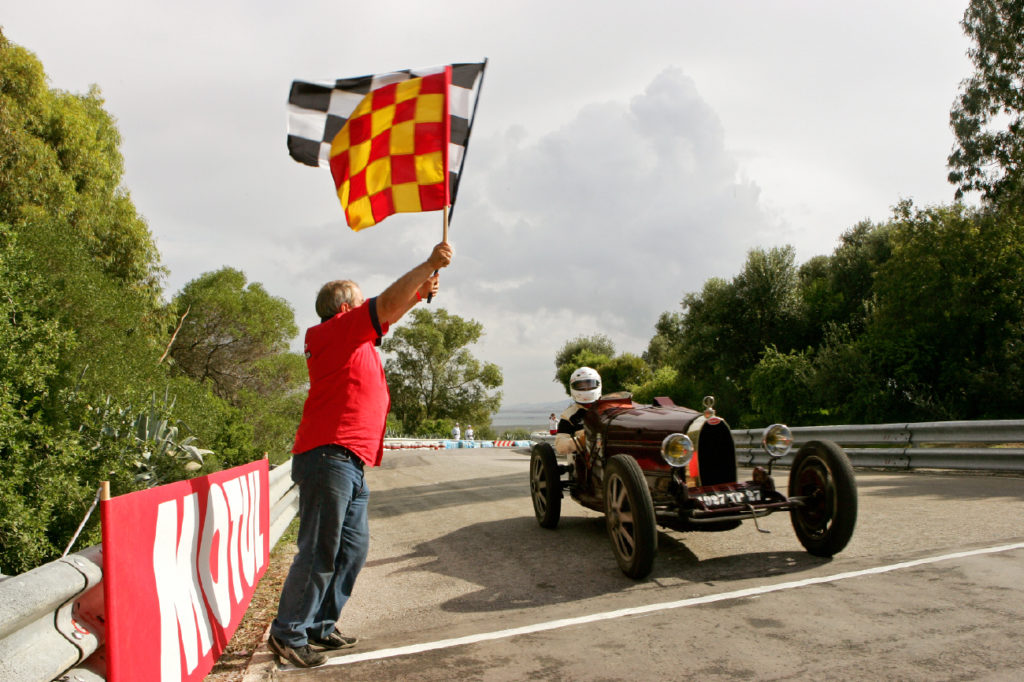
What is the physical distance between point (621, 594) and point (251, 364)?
A: 27672mm

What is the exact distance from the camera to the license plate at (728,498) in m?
5.20

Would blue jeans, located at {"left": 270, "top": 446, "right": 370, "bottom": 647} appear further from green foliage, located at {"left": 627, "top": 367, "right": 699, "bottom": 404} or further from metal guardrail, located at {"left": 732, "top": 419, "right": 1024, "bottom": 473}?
green foliage, located at {"left": 627, "top": 367, "right": 699, "bottom": 404}

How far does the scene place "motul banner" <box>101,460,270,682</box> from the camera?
247cm

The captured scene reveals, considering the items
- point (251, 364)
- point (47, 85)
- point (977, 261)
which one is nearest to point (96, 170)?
point (47, 85)

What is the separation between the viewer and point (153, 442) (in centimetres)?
1043

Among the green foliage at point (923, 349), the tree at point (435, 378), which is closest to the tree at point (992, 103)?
the green foliage at point (923, 349)

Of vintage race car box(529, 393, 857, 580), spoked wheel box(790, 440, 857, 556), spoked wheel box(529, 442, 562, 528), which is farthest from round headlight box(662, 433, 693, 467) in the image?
spoked wheel box(529, 442, 562, 528)

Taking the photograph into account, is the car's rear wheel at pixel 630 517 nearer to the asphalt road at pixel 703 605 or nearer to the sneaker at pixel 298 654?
the asphalt road at pixel 703 605

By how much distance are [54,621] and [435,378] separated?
2845 inches

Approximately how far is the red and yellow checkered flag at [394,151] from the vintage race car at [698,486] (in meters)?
2.45

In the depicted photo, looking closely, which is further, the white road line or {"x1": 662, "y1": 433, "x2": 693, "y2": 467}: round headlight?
{"x1": 662, "y1": 433, "x2": 693, "y2": 467}: round headlight

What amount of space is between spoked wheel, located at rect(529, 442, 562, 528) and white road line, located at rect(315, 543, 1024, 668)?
2.68 meters

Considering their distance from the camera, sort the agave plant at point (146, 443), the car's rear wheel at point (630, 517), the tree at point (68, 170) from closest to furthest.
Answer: the car's rear wheel at point (630, 517)
the agave plant at point (146, 443)
the tree at point (68, 170)

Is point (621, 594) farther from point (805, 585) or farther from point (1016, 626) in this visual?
point (1016, 626)
